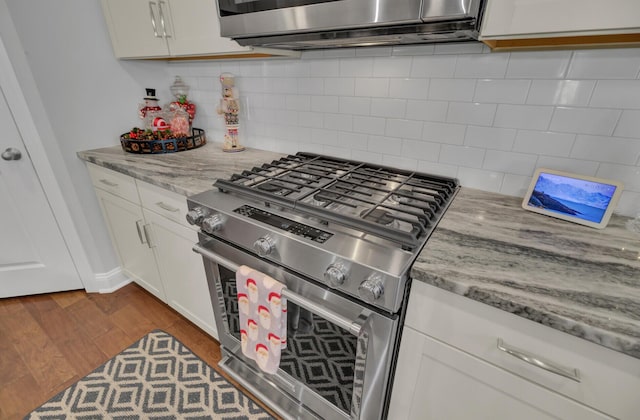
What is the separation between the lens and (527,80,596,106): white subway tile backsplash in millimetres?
868

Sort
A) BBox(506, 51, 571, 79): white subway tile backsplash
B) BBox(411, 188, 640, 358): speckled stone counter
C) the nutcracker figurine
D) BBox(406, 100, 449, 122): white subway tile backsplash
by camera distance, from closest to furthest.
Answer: BBox(411, 188, 640, 358): speckled stone counter
BBox(506, 51, 571, 79): white subway tile backsplash
BBox(406, 100, 449, 122): white subway tile backsplash
the nutcracker figurine

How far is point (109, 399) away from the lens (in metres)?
1.28

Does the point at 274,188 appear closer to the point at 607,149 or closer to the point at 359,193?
the point at 359,193

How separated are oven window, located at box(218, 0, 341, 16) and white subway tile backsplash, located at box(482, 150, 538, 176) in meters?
0.76

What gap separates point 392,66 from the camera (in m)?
1.14

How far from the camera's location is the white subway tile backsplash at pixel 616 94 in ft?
2.67

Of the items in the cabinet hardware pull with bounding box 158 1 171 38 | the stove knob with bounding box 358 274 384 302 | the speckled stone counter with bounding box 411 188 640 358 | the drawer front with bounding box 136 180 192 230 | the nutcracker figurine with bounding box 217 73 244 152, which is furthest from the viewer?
the nutcracker figurine with bounding box 217 73 244 152

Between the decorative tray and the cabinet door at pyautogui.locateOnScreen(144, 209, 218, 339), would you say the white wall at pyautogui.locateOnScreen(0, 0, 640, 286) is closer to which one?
the decorative tray

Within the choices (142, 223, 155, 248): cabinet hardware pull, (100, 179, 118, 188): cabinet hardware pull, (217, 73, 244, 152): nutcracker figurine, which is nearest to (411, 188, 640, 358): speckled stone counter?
(217, 73, 244, 152): nutcracker figurine

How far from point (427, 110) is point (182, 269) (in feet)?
4.20

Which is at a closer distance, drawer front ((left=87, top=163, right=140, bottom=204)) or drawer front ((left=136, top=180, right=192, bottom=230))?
drawer front ((left=136, top=180, right=192, bottom=230))

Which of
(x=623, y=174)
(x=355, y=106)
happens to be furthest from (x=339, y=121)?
(x=623, y=174)

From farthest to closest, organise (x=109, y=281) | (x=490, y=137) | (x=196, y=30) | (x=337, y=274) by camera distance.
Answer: (x=109, y=281), (x=196, y=30), (x=490, y=137), (x=337, y=274)

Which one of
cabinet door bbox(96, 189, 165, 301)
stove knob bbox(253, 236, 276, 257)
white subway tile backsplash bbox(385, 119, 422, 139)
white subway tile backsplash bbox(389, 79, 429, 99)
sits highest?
white subway tile backsplash bbox(389, 79, 429, 99)
